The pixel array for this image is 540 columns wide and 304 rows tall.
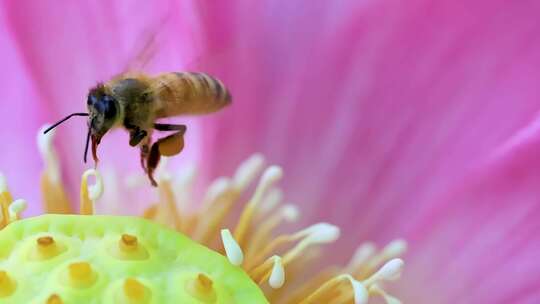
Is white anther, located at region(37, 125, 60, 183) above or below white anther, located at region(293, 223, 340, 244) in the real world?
above

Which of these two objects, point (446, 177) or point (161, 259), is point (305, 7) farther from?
A: point (161, 259)

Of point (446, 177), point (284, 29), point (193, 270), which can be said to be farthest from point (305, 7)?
point (193, 270)

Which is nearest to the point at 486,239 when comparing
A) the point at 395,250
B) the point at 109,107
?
the point at 395,250

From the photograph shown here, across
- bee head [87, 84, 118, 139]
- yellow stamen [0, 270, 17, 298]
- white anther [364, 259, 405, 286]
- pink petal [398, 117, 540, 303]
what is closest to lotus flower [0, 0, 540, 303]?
pink petal [398, 117, 540, 303]

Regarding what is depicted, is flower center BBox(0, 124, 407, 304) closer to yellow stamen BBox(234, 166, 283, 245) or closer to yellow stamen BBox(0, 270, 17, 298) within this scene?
yellow stamen BBox(234, 166, 283, 245)

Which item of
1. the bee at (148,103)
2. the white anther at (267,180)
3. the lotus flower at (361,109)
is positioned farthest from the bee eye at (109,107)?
the white anther at (267,180)

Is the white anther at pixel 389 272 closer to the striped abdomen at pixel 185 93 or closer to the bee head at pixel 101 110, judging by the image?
the striped abdomen at pixel 185 93
